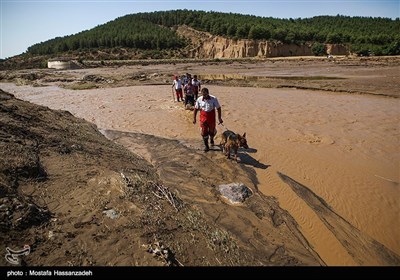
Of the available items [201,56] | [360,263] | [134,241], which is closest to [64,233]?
[134,241]

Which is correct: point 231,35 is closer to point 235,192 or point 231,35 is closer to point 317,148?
point 317,148

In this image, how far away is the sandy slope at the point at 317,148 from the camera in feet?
16.9

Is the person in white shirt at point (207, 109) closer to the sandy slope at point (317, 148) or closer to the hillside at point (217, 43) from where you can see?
the sandy slope at point (317, 148)

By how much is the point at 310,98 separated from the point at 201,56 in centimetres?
6879

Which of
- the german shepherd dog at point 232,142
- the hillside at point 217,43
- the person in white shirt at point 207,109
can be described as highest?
the hillside at point 217,43

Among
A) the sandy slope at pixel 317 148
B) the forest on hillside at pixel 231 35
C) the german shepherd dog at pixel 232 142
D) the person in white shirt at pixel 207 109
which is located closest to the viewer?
the sandy slope at pixel 317 148

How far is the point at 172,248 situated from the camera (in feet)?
12.2

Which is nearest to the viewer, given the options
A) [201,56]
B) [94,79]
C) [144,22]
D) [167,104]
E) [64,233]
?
[64,233]

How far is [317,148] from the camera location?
28.5 ft

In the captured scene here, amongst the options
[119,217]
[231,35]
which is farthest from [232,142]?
[231,35]

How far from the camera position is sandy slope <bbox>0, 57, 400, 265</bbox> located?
5.14m

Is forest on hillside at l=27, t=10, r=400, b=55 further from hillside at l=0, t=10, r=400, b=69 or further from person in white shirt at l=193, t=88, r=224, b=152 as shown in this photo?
person in white shirt at l=193, t=88, r=224, b=152

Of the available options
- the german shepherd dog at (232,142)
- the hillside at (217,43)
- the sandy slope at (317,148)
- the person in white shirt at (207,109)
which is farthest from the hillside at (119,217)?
the hillside at (217,43)
